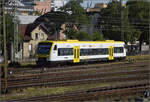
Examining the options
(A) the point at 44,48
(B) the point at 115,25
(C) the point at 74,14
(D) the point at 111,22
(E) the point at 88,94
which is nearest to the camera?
(E) the point at 88,94

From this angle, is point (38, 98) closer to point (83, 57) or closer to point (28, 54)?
point (83, 57)

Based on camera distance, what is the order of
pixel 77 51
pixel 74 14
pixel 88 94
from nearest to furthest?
pixel 88 94 < pixel 77 51 < pixel 74 14

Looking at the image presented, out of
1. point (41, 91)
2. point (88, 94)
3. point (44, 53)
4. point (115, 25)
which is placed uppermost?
point (115, 25)

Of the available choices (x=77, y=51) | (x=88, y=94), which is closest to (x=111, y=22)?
(x=77, y=51)

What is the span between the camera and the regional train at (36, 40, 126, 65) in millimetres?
25234

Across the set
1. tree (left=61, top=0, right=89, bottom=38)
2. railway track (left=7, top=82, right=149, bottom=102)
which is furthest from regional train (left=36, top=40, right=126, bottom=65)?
railway track (left=7, top=82, right=149, bottom=102)

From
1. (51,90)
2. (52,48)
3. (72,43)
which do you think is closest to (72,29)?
(72,43)

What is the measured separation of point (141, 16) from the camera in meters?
48.7

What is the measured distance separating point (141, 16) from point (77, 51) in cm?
2481

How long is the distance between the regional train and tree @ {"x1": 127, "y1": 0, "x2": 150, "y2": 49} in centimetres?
1847

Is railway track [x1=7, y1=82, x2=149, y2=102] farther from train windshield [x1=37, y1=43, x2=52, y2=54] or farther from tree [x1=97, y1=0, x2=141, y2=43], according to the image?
tree [x1=97, y1=0, x2=141, y2=43]

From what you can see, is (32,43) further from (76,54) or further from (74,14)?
(76,54)

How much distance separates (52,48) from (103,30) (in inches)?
915

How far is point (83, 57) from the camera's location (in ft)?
91.3
